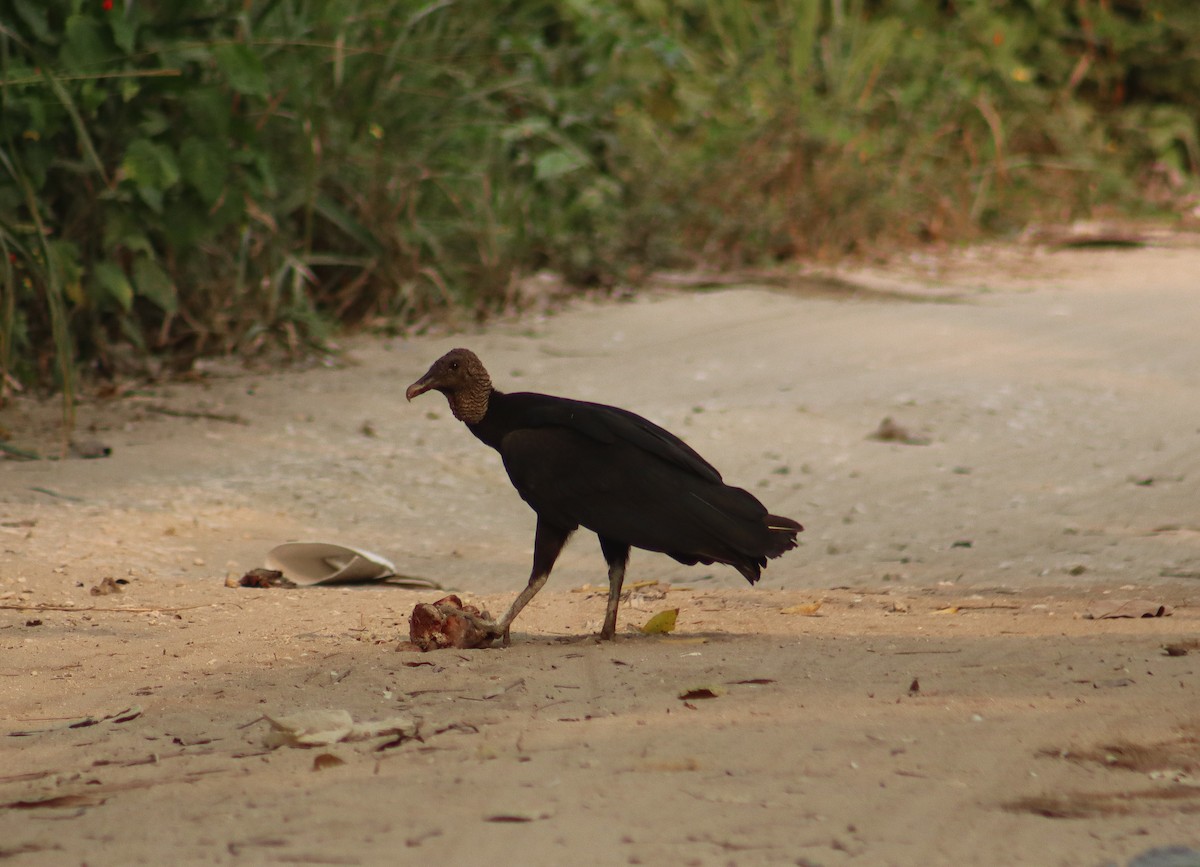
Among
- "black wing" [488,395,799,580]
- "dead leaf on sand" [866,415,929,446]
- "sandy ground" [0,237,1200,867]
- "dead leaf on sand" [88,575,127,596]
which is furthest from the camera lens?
"dead leaf on sand" [866,415,929,446]

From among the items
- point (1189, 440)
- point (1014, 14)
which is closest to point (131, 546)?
point (1189, 440)

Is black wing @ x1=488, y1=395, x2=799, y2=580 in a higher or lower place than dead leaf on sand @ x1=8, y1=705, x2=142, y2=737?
higher

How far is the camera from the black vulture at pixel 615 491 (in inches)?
124

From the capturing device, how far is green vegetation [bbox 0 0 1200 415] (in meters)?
5.68

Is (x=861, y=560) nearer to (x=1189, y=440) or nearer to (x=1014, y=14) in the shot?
(x=1189, y=440)

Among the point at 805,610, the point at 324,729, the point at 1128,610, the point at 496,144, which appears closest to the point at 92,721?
the point at 324,729

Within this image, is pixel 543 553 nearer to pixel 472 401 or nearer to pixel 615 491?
pixel 615 491

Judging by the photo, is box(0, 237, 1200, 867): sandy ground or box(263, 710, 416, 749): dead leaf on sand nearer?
box(0, 237, 1200, 867): sandy ground

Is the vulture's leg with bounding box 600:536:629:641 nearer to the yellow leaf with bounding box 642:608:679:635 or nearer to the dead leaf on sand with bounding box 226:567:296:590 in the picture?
the yellow leaf with bounding box 642:608:679:635

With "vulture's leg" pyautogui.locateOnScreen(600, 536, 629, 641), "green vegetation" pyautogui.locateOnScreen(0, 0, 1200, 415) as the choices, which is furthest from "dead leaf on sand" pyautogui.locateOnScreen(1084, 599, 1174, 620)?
"green vegetation" pyautogui.locateOnScreen(0, 0, 1200, 415)

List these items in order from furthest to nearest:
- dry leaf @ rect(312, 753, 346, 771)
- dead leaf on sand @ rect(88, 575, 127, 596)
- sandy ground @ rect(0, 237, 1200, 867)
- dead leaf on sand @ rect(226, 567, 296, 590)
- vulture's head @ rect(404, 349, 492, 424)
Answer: dead leaf on sand @ rect(226, 567, 296, 590) → dead leaf on sand @ rect(88, 575, 127, 596) → vulture's head @ rect(404, 349, 492, 424) → dry leaf @ rect(312, 753, 346, 771) → sandy ground @ rect(0, 237, 1200, 867)

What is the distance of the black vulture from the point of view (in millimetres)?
3139

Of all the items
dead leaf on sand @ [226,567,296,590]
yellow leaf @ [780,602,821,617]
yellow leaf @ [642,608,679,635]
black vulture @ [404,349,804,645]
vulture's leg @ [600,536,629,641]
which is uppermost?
black vulture @ [404,349,804,645]

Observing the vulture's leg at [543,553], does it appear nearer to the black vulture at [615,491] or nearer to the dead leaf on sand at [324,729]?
the black vulture at [615,491]
